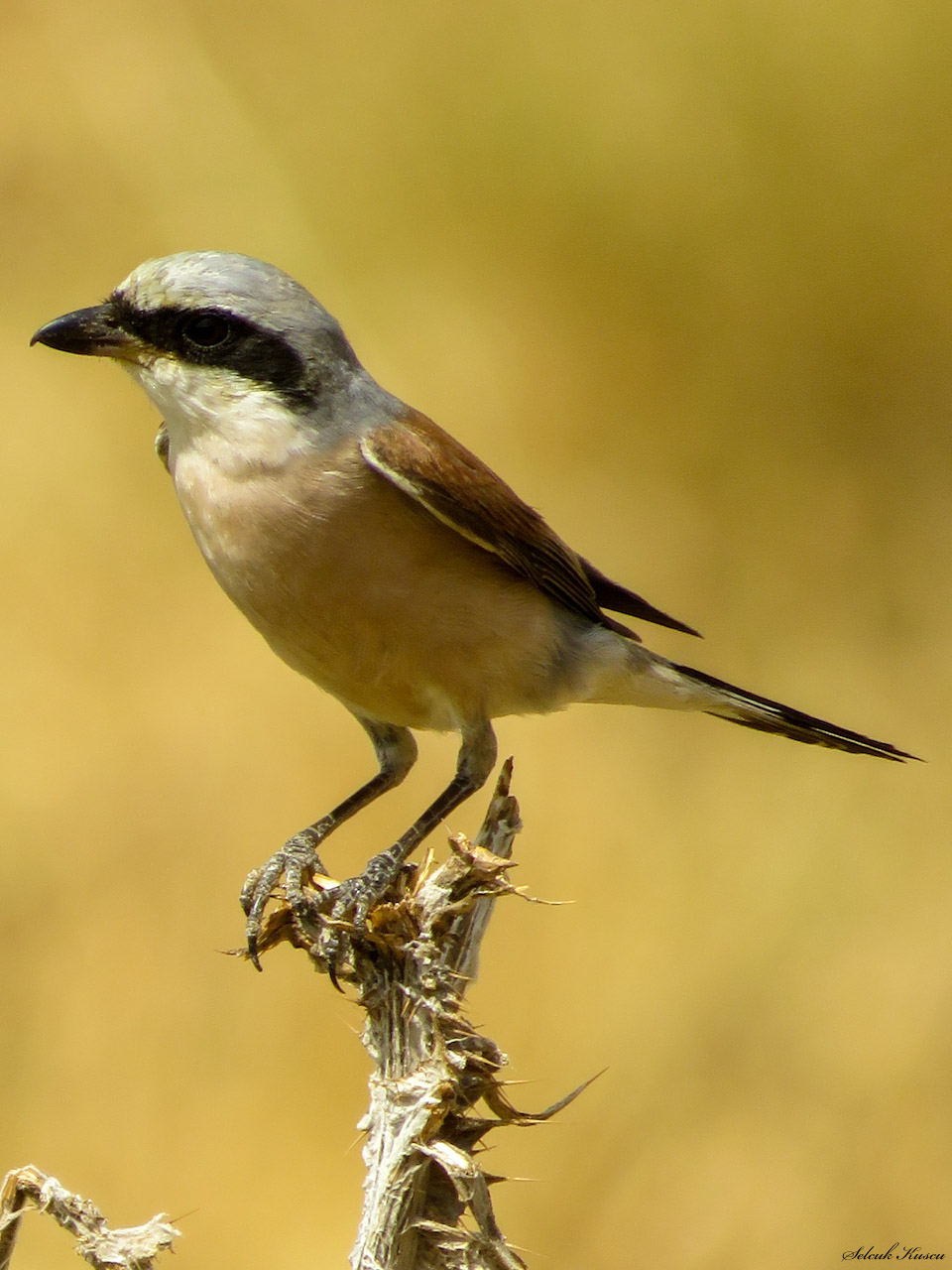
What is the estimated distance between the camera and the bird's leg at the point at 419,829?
6.67 ft

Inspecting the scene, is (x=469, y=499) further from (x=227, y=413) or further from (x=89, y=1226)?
(x=89, y=1226)

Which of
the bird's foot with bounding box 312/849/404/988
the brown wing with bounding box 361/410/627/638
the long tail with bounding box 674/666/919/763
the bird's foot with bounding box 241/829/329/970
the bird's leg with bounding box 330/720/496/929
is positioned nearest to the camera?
the bird's foot with bounding box 312/849/404/988

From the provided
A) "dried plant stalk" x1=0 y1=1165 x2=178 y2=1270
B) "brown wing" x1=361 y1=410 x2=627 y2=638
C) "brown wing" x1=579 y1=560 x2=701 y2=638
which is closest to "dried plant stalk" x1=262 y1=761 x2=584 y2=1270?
"dried plant stalk" x1=0 y1=1165 x2=178 y2=1270

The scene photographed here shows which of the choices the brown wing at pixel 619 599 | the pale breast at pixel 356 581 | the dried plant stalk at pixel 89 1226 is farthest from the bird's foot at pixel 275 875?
the brown wing at pixel 619 599

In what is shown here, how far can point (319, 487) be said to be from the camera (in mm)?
2209

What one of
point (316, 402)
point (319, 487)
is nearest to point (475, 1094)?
point (319, 487)

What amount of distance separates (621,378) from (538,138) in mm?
702

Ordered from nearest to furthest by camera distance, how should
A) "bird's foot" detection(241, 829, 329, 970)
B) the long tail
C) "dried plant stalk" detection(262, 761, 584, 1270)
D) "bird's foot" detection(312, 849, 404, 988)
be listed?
1. "dried plant stalk" detection(262, 761, 584, 1270)
2. "bird's foot" detection(312, 849, 404, 988)
3. "bird's foot" detection(241, 829, 329, 970)
4. the long tail

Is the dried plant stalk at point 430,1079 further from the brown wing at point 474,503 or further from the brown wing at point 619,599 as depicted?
the brown wing at point 619,599

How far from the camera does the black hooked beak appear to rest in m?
2.25

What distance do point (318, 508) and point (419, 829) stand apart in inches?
23.0

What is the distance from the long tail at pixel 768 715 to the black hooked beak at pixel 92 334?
4.19ft

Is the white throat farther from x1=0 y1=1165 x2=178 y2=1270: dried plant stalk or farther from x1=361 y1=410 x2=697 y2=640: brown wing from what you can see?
x1=0 y1=1165 x2=178 y2=1270: dried plant stalk

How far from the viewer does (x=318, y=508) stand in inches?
86.4
